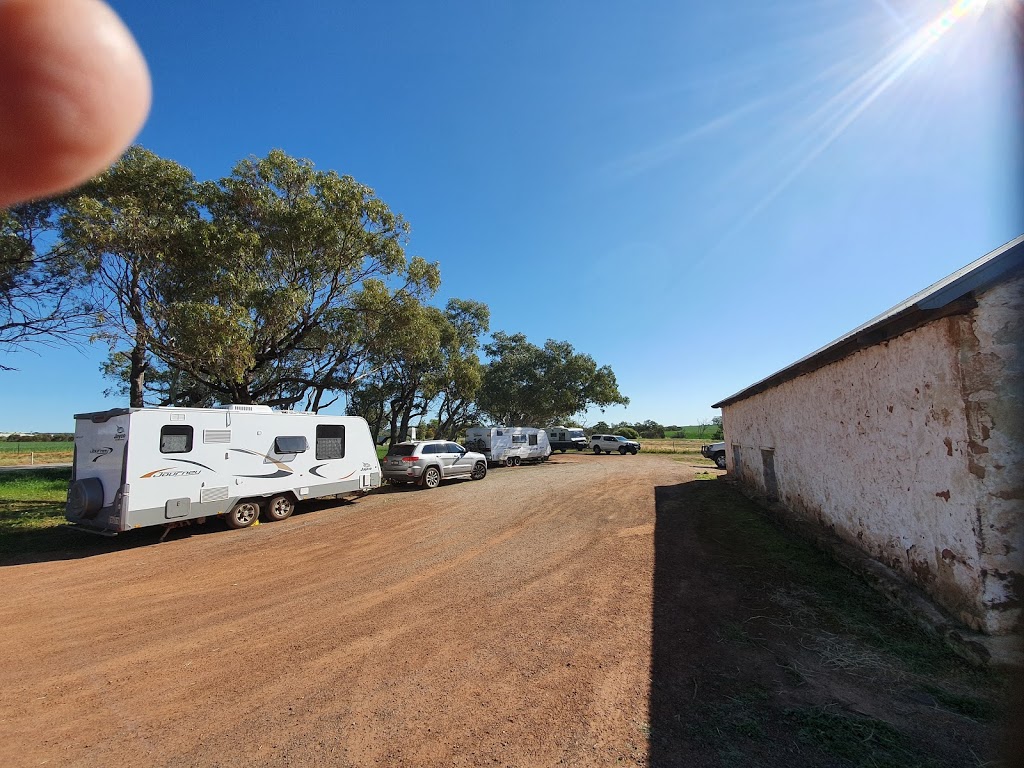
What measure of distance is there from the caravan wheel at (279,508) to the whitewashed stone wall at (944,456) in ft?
36.6

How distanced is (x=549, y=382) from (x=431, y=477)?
63.6 feet

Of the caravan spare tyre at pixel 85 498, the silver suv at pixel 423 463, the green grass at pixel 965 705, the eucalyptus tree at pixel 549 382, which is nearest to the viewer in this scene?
the green grass at pixel 965 705

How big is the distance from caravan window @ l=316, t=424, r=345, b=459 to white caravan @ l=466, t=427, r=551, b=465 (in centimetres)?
1212

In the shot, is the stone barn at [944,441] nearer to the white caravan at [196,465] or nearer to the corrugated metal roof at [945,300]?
the corrugated metal roof at [945,300]

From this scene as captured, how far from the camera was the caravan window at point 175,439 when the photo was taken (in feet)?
28.0

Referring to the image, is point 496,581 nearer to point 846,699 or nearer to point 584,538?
point 584,538

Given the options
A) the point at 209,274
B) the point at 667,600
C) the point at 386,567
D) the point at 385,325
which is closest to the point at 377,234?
the point at 385,325

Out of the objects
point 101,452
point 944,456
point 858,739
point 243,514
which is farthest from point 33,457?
point 944,456

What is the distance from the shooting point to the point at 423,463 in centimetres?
1588

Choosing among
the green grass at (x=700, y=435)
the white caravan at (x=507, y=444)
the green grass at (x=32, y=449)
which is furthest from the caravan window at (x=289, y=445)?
the green grass at (x=700, y=435)

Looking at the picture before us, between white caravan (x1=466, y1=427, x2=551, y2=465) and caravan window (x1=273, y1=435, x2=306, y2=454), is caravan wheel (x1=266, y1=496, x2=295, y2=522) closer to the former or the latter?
caravan window (x1=273, y1=435, x2=306, y2=454)

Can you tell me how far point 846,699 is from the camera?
10.8 ft

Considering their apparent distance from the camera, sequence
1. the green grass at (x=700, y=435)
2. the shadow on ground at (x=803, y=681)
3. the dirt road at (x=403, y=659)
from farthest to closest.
Answer: 1. the green grass at (x=700, y=435)
2. the dirt road at (x=403, y=659)
3. the shadow on ground at (x=803, y=681)

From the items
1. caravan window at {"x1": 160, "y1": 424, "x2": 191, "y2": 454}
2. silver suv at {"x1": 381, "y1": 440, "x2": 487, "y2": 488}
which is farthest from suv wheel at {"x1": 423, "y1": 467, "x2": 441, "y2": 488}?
caravan window at {"x1": 160, "y1": 424, "x2": 191, "y2": 454}
